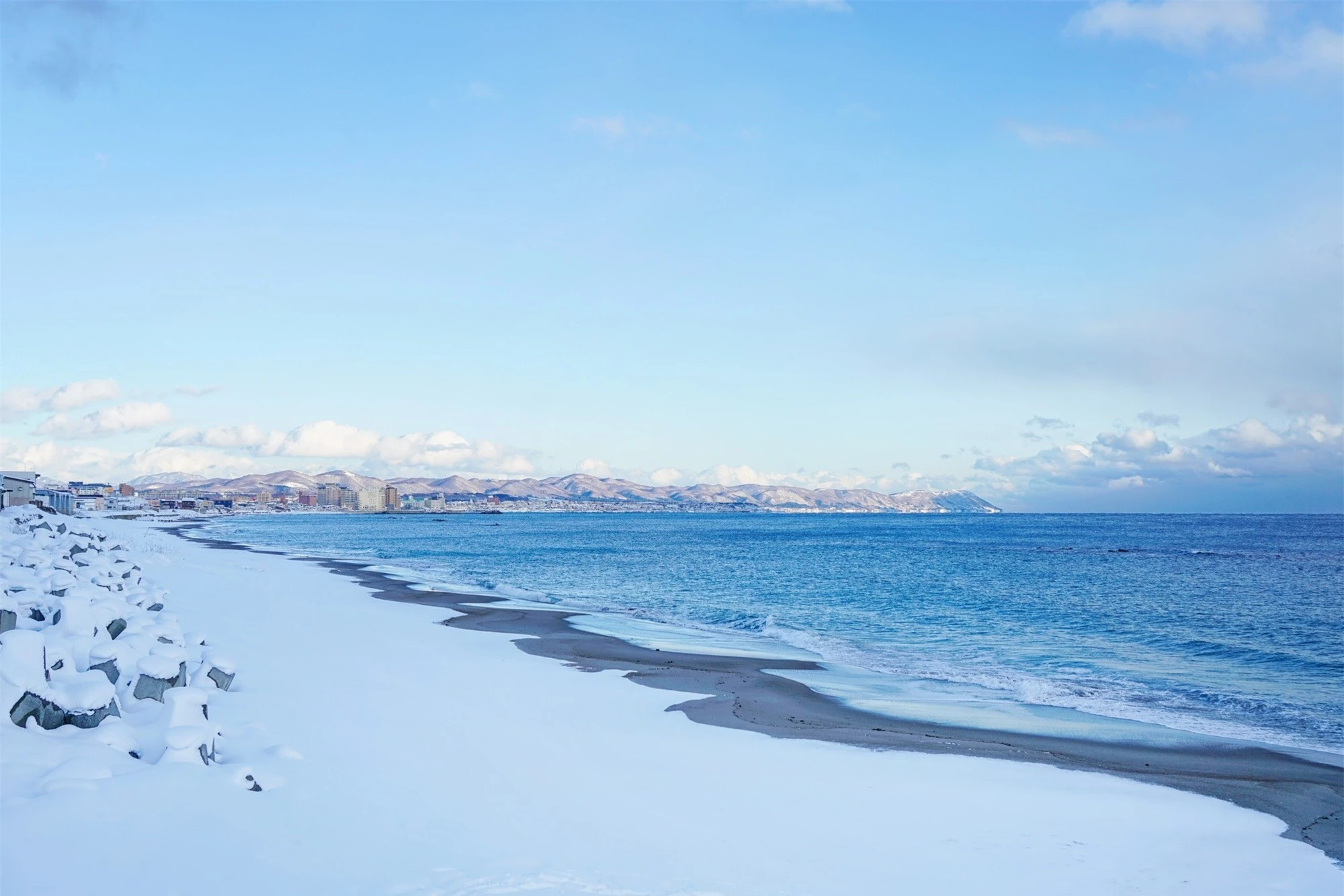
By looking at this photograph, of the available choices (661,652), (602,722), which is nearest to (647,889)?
(602,722)

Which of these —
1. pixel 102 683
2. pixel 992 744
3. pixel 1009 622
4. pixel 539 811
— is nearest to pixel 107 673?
pixel 102 683

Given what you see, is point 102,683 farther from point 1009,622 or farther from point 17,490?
point 17,490

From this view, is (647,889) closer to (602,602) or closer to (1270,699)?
(1270,699)

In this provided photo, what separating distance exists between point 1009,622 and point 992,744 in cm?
1731

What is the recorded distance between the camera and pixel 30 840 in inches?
180

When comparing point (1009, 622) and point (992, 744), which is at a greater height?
point (992, 744)

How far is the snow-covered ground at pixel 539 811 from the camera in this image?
16.3 ft

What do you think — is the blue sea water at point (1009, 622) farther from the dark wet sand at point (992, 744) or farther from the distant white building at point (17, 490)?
the distant white building at point (17, 490)

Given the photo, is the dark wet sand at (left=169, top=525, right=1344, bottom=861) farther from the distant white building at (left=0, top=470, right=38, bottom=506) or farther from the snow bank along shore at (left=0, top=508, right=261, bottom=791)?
the distant white building at (left=0, top=470, right=38, bottom=506)

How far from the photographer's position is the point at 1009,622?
27.8 meters

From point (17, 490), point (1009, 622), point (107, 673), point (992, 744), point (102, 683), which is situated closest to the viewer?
point (102, 683)

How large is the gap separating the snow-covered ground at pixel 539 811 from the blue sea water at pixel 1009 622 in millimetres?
5042

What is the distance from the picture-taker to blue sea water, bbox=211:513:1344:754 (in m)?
15.4

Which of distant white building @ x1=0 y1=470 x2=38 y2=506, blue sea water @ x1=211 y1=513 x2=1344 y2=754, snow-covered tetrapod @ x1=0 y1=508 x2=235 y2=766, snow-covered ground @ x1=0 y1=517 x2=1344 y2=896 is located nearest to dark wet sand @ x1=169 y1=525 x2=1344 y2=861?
snow-covered ground @ x1=0 y1=517 x2=1344 y2=896
